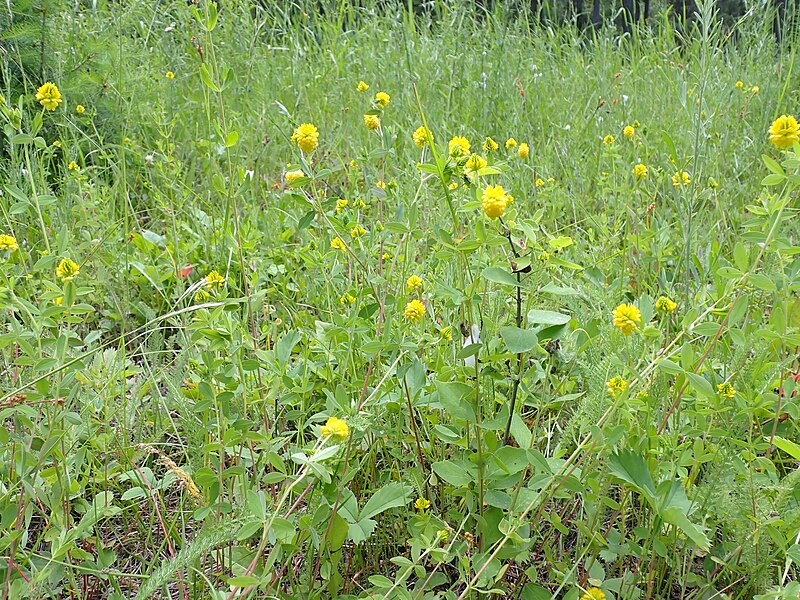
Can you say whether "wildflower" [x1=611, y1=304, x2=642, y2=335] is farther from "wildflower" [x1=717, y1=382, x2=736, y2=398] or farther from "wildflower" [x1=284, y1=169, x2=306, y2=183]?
"wildflower" [x1=284, y1=169, x2=306, y2=183]

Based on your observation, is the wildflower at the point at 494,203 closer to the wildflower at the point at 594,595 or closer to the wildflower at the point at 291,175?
the wildflower at the point at 291,175

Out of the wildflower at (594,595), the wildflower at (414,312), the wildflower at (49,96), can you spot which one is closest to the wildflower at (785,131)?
the wildflower at (414,312)

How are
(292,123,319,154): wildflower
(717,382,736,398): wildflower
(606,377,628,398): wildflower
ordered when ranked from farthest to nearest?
(292,123,319,154): wildflower
(717,382,736,398): wildflower
(606,377,628,398): wildflower

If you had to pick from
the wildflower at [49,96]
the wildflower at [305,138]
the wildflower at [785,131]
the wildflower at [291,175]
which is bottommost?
the wildflower at [291,175]

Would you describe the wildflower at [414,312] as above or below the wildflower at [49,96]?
below

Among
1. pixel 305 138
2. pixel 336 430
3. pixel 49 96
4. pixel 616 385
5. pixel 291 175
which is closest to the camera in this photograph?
pixel 336 430

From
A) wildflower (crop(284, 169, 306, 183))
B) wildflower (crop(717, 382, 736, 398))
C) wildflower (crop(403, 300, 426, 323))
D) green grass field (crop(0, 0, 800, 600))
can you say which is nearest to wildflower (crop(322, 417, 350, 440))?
green grass field (crop(0, 0, 800, 600))

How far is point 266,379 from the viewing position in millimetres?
1356

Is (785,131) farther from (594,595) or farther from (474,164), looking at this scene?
(594,595)

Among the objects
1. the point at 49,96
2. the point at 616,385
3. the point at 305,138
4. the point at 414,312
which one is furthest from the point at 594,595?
the point at 49,96

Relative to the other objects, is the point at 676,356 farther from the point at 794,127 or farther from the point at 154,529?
the point at 154,529

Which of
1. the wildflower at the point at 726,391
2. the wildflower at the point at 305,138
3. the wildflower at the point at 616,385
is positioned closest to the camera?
the wildflower at the point at 616,385

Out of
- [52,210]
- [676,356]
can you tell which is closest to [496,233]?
[676,356]

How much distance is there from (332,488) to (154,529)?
53 cm
